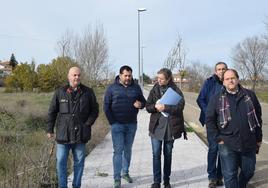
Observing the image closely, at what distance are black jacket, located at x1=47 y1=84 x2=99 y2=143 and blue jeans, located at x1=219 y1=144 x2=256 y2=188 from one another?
6.29 feet

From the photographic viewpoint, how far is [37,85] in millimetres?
56969

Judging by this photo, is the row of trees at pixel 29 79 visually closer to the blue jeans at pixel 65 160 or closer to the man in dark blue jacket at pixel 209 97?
the man in dark blue jacket at pixel 209 97

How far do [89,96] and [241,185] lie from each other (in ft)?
7.85

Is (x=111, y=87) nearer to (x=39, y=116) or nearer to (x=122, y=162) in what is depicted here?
(x=122, y=162)

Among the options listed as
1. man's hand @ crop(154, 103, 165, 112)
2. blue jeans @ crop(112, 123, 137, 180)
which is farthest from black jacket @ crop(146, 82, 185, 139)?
blue jeans @ crop(112, 123, 137, 180)

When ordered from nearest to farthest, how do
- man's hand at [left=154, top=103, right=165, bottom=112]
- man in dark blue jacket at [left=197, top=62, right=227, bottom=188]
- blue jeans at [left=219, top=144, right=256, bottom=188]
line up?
blue jeans at [left=219, top=144, right=256, bottom=188] < man's hand at [left=154, top=103, right=165, bottom=112] < man in dark blue jacket at [left=197, top=62, right=227, bottom=188]

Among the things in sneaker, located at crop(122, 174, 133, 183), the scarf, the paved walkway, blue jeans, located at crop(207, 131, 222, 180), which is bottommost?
the paved walkway

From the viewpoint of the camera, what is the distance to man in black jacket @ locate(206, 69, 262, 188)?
5.38 metres

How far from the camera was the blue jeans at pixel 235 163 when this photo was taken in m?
5.52

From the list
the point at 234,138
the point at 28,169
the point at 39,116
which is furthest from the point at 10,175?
the point at 39,116

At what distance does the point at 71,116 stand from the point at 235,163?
2.28m

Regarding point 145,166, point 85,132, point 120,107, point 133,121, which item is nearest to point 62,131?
point 85,132

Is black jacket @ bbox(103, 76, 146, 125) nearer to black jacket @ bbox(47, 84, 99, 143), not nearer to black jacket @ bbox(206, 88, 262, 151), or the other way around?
black jacket @ bbox(47, 84, 99, 143)

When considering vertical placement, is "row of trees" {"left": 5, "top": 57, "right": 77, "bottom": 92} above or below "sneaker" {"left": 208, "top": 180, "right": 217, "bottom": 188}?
above
